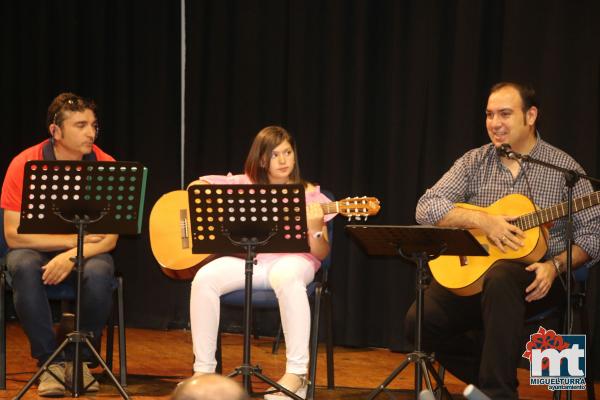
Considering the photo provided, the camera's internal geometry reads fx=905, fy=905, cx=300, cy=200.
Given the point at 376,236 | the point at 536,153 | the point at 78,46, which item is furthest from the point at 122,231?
the point at 78,46

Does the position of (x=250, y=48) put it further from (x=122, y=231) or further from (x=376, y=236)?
(x=376, y=236)

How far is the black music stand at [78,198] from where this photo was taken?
4047 mm

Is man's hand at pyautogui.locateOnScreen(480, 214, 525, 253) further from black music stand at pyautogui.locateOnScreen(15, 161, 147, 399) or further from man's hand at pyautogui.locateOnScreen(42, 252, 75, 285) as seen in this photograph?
man's hand at pyautogui.locateOnScreen(42, 252, 75, 285)

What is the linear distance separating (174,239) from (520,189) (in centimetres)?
179

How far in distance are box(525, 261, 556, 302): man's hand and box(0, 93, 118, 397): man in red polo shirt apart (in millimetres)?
2123

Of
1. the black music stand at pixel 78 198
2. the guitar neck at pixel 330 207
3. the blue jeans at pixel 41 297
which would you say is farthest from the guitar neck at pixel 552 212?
the blue jeans at pixel 41 297

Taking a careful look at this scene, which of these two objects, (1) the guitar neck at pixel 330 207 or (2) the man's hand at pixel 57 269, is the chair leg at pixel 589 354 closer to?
(1) the guitar neck at pixel 330 207

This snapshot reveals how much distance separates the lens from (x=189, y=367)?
215 inches

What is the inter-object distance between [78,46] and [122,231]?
3451mm

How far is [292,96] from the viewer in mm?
6477

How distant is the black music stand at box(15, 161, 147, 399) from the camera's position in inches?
159

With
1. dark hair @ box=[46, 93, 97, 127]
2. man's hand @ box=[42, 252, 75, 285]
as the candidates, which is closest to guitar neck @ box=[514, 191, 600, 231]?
man's hand @ box=[42, 252, 75, 285]

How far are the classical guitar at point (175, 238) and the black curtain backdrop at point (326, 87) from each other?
1.57m

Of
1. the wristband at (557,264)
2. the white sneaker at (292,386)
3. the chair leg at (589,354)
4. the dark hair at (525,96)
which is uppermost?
the dark hair at (525,96)
